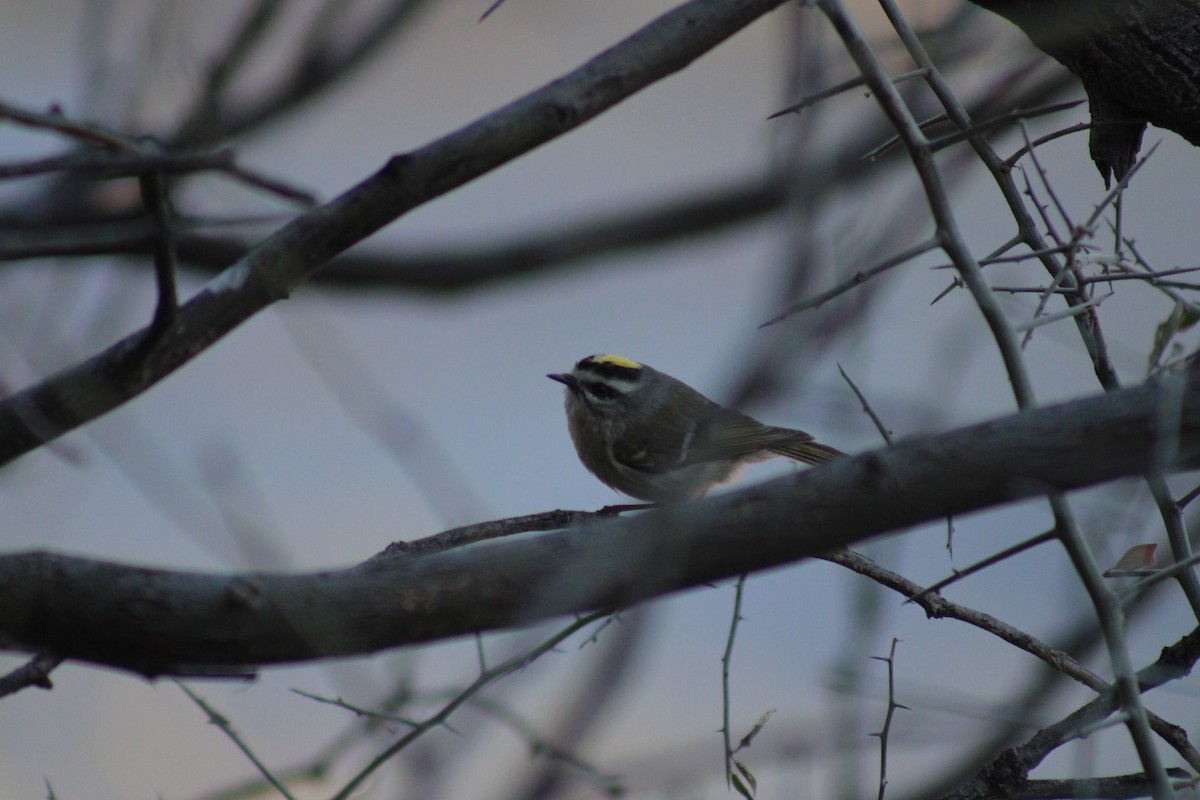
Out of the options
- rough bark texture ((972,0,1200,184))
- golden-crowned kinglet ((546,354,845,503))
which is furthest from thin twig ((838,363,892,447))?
golden-crowned kinglet ((546,354,845,503))

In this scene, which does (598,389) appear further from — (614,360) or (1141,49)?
(1141,49)

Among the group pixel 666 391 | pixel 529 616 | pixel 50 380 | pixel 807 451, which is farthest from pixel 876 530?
pixel 666 391

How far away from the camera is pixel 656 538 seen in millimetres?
1370

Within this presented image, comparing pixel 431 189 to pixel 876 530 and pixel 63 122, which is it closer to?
pixel 63 122

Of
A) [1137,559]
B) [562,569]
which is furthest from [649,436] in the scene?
[562,569]

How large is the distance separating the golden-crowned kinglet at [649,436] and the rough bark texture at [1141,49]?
8.12 ft

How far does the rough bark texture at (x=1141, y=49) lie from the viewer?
2662 mm

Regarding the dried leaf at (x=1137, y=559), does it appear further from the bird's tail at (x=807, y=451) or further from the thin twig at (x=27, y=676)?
the bird's tail at (x=807, y=451)

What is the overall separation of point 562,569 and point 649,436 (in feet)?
13.1

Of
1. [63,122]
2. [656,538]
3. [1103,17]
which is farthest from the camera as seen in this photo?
[1103,17]

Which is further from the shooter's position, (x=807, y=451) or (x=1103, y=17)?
(x=807, y=451)

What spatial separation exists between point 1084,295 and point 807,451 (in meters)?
3.28

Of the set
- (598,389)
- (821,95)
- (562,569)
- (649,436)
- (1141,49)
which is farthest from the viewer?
(598,389)

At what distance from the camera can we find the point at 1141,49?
271 centimetres
